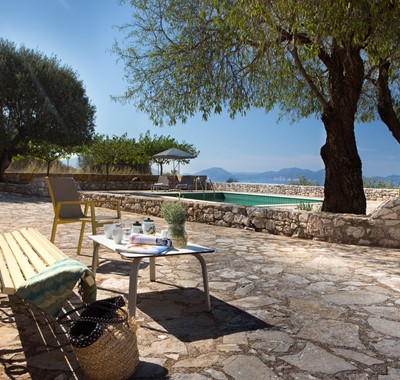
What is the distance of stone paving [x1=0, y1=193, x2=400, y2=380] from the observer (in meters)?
2.27

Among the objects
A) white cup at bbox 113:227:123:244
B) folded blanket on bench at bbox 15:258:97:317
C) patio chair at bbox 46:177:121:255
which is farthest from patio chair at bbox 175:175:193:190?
folded blanket on bench at bbox 15:258:97:317

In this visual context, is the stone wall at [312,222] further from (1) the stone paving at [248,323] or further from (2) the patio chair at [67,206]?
(2) the patio chair at [67,206]

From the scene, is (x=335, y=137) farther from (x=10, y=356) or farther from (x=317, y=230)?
(x=10, y=356)

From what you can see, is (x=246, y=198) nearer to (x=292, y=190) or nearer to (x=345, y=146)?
(x=292, y=190)

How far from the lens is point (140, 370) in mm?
2256

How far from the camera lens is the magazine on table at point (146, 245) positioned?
3.02 meters

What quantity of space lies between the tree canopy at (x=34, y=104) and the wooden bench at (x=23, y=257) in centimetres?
1549

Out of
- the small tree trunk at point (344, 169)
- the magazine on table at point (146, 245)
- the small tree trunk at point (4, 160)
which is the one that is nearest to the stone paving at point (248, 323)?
the magazine on table at point (146, 245)

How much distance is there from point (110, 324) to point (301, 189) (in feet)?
53.1

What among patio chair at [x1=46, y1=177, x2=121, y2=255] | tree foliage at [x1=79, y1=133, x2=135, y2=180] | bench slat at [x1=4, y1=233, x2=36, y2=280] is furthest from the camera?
tree foliage at [x1=79, y1=133, x2=135, y2=180]

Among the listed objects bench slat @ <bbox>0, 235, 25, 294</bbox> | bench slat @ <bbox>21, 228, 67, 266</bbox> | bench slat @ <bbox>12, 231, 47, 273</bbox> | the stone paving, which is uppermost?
bench slat @ <bbox>21, 228, 67, 266</bbox>

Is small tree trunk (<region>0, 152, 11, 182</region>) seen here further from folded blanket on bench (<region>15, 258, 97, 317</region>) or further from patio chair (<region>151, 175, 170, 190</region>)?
folded blanket on bench (<region>15, 258, 97, 317</region>)

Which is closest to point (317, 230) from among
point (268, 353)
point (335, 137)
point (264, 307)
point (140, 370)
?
point (335, 137)

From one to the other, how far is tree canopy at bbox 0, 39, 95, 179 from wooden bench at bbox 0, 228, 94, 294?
1549cm
